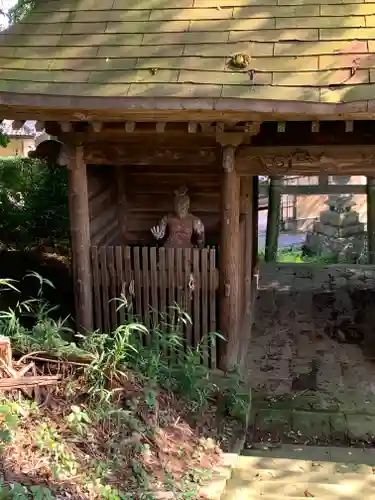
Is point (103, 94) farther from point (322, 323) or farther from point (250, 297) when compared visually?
point (322, 323)

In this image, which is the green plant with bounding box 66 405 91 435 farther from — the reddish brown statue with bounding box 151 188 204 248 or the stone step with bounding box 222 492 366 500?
the reddish brown statue with bounding box 151 188 204 248

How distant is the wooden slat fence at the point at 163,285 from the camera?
6.35 metres

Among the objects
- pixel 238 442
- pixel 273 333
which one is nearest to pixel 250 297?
pixel 273 333

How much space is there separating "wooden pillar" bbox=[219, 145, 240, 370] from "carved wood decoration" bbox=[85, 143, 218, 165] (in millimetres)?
753

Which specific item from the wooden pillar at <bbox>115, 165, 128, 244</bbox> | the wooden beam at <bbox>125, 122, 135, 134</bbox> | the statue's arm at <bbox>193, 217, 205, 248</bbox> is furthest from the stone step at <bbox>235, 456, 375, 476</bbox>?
the wooden pillar at <bbox>115, 165, 128, 244</bbox>

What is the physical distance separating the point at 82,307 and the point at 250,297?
276cm

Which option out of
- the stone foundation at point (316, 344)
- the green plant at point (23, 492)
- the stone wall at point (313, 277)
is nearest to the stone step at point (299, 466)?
the stone foundation at point (316, 344)

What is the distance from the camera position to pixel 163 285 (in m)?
6.42

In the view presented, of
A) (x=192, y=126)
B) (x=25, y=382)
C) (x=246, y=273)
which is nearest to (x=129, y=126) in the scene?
(x=192, y=126)

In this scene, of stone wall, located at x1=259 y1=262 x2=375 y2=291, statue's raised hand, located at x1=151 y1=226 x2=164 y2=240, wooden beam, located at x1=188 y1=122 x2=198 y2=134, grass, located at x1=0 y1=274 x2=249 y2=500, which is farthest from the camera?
stone wall, located at x1=259 y1=262 x2=375 y2=291

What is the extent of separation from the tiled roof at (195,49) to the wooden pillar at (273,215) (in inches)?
272

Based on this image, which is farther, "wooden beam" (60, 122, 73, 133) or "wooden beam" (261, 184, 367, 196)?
"wooden beam" (261, 184, 367, 196)

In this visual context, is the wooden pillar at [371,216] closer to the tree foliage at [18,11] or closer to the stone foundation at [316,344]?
the stone foundation at [316,344]

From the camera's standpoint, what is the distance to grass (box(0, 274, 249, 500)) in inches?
159
